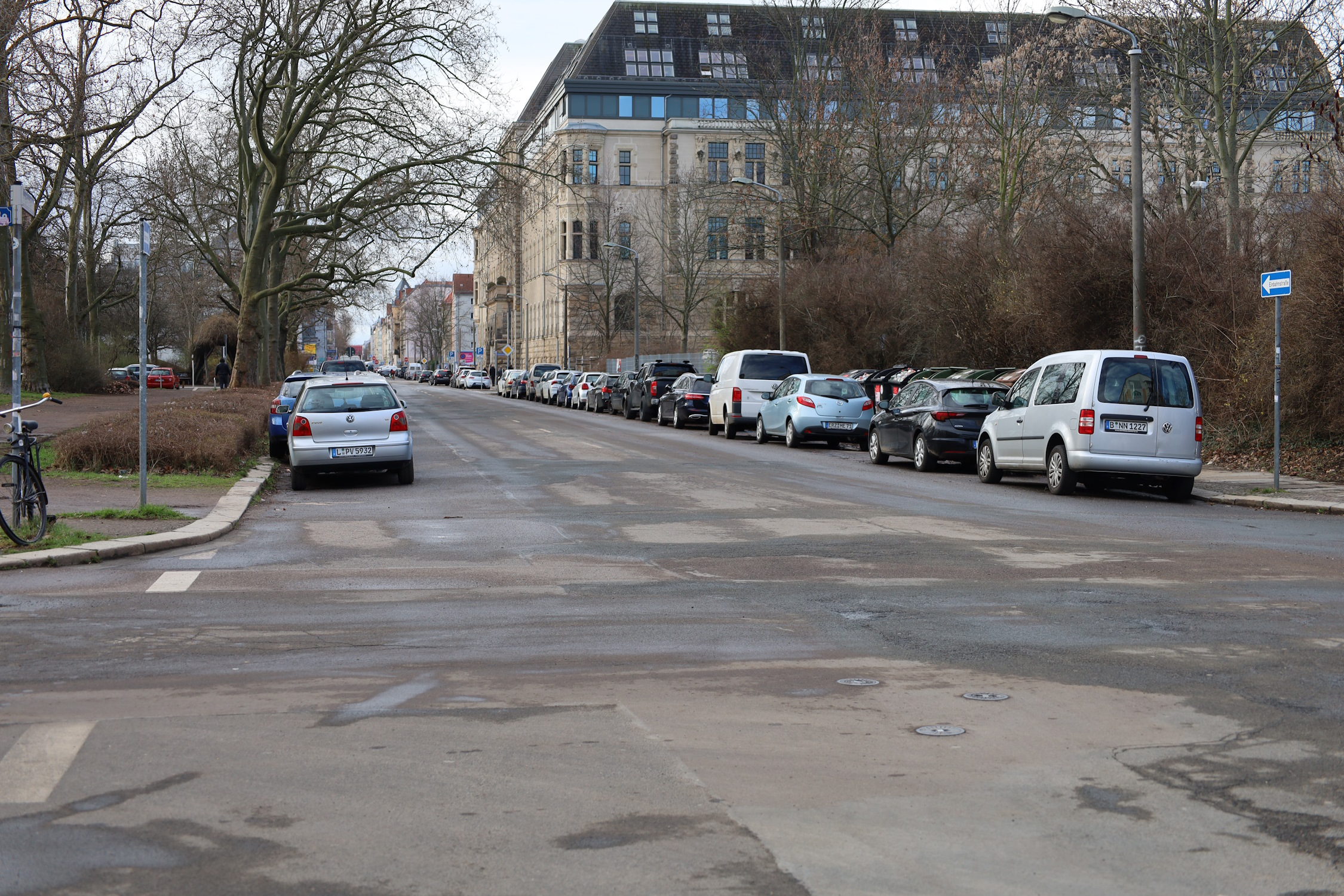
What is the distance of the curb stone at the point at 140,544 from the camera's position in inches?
435

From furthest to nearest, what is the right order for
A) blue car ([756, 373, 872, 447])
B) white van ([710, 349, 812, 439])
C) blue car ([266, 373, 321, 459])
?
white van ([710, 349, 812, 439]) → blue car ([756, 373, 872, 447]) → blue car ([266, 373, 321, 459])

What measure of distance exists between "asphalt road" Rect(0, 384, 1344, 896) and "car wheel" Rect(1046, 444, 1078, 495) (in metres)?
5.63

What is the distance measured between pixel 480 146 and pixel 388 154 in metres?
4.88

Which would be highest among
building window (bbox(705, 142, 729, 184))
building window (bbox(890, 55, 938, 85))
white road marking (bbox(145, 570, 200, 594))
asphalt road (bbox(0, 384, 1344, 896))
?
building window (bbox(705, 142, 729, 184))

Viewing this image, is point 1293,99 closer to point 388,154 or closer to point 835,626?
point 388,154

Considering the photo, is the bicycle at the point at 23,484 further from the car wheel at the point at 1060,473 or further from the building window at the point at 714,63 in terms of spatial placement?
the building window at the point at 714,63

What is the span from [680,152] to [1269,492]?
8491 cm

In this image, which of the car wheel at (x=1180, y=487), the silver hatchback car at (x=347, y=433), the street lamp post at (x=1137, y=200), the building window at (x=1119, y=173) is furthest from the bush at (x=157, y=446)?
the building window at (x=1119, y=173)

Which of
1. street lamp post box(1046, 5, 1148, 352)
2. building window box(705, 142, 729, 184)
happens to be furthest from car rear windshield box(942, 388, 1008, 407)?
building window box(705, 142, 729, 184)

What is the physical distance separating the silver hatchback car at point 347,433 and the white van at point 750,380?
13627 millimetres

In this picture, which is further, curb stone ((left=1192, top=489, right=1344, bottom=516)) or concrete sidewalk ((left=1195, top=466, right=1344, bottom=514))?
concrete sidewalk ((left=1195, top=466, right=1344, bottom=514))

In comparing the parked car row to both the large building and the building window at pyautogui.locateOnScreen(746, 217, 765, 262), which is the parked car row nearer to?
the large building

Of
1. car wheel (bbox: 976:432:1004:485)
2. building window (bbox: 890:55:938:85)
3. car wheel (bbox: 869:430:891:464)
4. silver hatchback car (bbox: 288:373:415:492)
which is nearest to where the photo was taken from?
→ silver hatchback car (bbox: 288:373:415:492)

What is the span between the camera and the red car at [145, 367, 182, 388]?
7750cm
